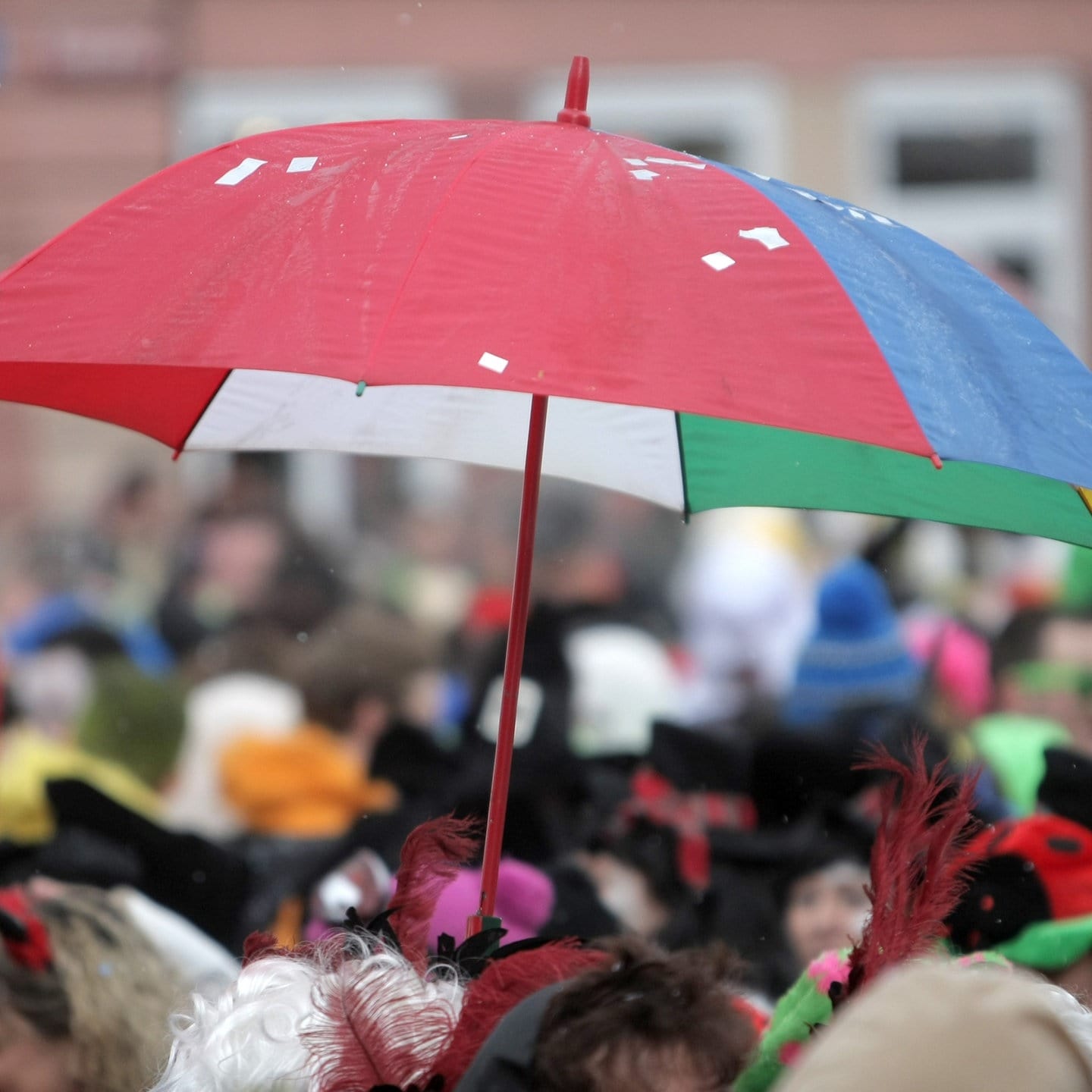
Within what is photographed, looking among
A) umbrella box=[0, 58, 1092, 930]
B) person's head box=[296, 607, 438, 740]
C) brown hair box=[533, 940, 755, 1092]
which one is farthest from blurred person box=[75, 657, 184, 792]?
brown hair box=[533, 940, 755, 1092]

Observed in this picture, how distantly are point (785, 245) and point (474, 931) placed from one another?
36.9 inches

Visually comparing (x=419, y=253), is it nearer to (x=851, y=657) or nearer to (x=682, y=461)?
(x=682, y=461)

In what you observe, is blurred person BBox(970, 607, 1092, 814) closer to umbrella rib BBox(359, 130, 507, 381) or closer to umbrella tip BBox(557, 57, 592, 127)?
umbrella tip BBox(557, 57, 592, 127)

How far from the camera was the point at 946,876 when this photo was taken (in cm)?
189

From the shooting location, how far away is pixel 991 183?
13.2 metres

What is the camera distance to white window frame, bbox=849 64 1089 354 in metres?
12.9

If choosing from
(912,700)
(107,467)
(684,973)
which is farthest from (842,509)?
(107,467)

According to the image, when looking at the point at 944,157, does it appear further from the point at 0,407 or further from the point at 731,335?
the point at 731,335

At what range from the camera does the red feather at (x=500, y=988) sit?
5.68 feet

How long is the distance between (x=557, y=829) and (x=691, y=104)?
9.77 m

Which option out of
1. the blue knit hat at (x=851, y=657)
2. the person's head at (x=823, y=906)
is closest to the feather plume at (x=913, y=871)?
the person's head at (x=823, y=906)

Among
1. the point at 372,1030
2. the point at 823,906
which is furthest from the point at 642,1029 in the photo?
the point at 823,906

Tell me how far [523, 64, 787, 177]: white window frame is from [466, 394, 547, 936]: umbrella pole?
10390 mm

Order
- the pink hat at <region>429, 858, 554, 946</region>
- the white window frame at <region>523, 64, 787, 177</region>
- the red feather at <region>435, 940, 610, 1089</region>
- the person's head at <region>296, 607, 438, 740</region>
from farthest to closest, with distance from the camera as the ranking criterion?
1. the white window frame at <region>523, 64, 787, 177</region>
2. the person's head at <region>296, 607, 438, 740</region>
3. the pink hat at <region>429, 858, 554, 946</region>
4. the red feather at <region>435, 940, 610, 1089</region>
